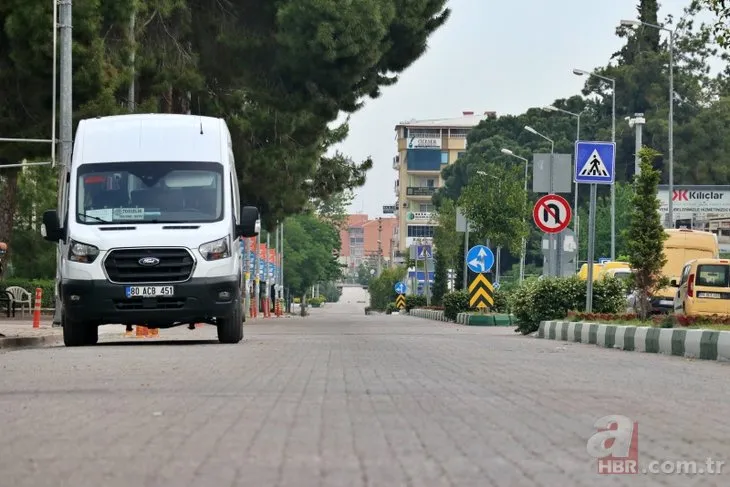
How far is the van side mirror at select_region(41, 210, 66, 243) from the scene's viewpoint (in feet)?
61.9

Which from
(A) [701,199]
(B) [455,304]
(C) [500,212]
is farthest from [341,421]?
(A) [701,199]

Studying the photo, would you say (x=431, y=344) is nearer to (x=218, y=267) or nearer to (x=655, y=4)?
(x=218, y=267)

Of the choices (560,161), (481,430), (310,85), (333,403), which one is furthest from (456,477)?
(310,85)

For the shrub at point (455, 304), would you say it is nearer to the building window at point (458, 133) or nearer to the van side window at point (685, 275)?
the van side window at point (685, 275)

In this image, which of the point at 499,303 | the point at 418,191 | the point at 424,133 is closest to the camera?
the point at 499,303

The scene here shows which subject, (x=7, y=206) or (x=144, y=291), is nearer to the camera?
(x=144, y=291)

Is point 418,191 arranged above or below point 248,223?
above

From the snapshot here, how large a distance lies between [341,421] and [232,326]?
39.9 ft

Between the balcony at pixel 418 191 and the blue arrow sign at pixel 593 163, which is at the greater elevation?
the balcony at pixel 418 191

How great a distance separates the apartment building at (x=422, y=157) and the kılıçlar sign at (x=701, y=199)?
302 feet

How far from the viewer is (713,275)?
99.5ft

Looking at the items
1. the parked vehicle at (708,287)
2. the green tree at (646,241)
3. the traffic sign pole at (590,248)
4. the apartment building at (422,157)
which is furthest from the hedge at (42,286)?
the apartment building at (422,157)

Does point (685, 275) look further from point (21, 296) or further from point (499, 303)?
point (21, 296)

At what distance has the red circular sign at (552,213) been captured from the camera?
25203 millimetres
